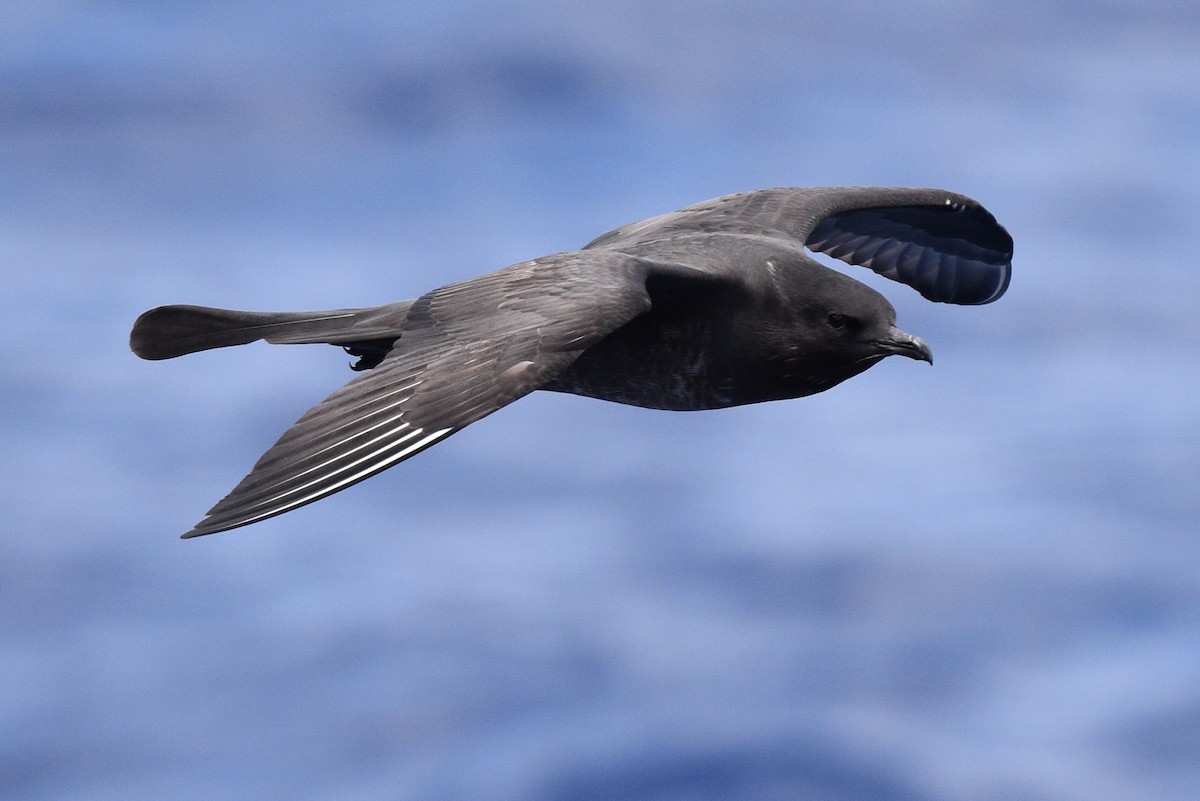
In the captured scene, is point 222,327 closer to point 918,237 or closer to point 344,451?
point 344,451

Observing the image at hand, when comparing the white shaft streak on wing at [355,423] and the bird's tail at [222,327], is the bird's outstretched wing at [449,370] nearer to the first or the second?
the white shaft streak on wing at [355,423]

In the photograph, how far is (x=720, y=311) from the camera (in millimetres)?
8281

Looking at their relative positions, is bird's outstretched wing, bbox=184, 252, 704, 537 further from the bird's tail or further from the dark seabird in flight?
the bird's tail

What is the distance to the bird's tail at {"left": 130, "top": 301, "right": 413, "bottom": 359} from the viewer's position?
324 inches

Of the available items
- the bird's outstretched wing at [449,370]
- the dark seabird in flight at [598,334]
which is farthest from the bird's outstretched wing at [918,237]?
the bird's outstretched wing at [449,370]

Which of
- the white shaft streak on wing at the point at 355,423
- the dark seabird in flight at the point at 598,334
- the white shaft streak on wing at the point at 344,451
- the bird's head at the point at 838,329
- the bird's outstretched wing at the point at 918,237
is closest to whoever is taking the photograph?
the white shaft streak on wing at the point at 344,451

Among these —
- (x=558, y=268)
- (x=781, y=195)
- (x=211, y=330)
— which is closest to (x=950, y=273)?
(x=781, y=195)

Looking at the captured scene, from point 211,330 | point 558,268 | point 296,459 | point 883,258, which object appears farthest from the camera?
point 883,258

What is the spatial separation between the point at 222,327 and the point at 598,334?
2131 millimetres

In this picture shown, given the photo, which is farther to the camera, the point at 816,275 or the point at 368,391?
the point at 816,275

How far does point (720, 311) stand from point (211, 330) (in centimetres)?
242

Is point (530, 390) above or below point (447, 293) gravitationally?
below

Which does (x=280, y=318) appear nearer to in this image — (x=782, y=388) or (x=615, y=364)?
(x=615, y=364)

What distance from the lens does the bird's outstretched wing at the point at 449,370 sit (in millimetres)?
6496
